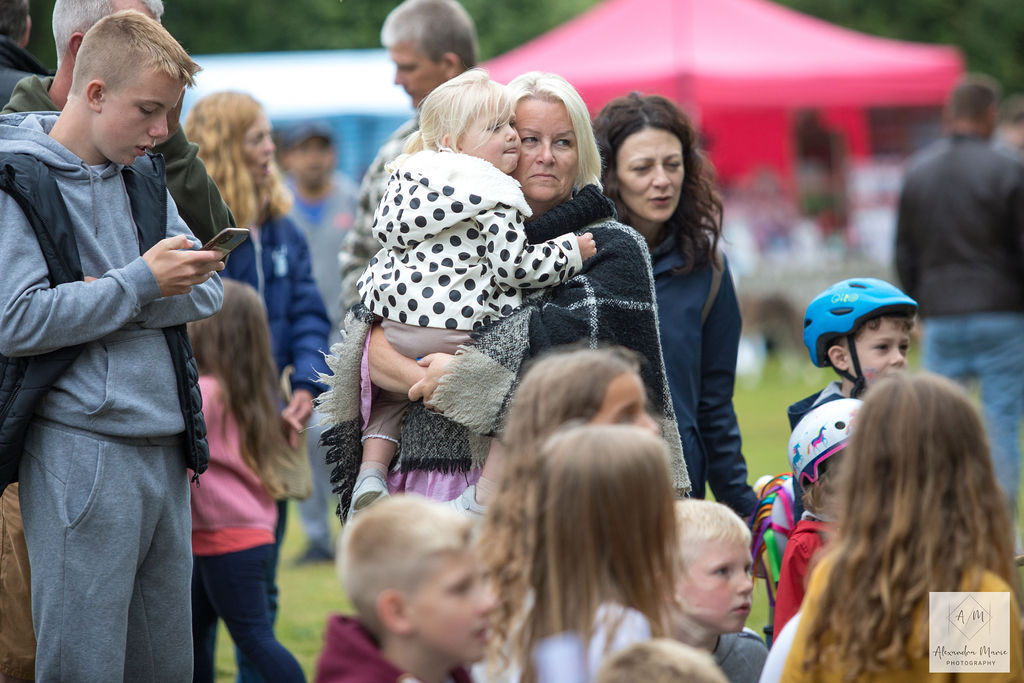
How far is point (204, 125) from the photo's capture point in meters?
5.12

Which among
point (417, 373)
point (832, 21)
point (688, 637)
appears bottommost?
point (688, 637)

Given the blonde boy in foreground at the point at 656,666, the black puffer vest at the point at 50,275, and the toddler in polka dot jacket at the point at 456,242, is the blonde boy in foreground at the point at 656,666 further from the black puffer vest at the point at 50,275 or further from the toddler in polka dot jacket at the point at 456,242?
the black puffer vest at the point at 50,275

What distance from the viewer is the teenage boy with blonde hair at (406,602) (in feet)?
7.54

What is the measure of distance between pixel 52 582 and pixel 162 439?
44cm

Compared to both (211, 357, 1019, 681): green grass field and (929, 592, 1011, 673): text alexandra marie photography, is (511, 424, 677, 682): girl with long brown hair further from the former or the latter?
(211, 357, 1019, 681): green grass field

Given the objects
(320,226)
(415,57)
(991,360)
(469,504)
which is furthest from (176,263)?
(991,360)

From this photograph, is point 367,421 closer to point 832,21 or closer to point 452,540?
point 452,540

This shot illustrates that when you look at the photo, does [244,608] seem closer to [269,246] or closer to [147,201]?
[269,246]

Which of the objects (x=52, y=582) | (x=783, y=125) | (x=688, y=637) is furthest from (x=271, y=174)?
(x=783, y=125)

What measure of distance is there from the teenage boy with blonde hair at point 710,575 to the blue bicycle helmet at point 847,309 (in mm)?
1011

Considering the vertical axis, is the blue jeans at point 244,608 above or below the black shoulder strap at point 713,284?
below

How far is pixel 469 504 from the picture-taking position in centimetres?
311

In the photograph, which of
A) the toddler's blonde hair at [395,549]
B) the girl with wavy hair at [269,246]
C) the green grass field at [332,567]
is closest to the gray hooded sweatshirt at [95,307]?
the toddler's blonde hair at [395,549]

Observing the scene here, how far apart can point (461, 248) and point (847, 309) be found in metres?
1.39
